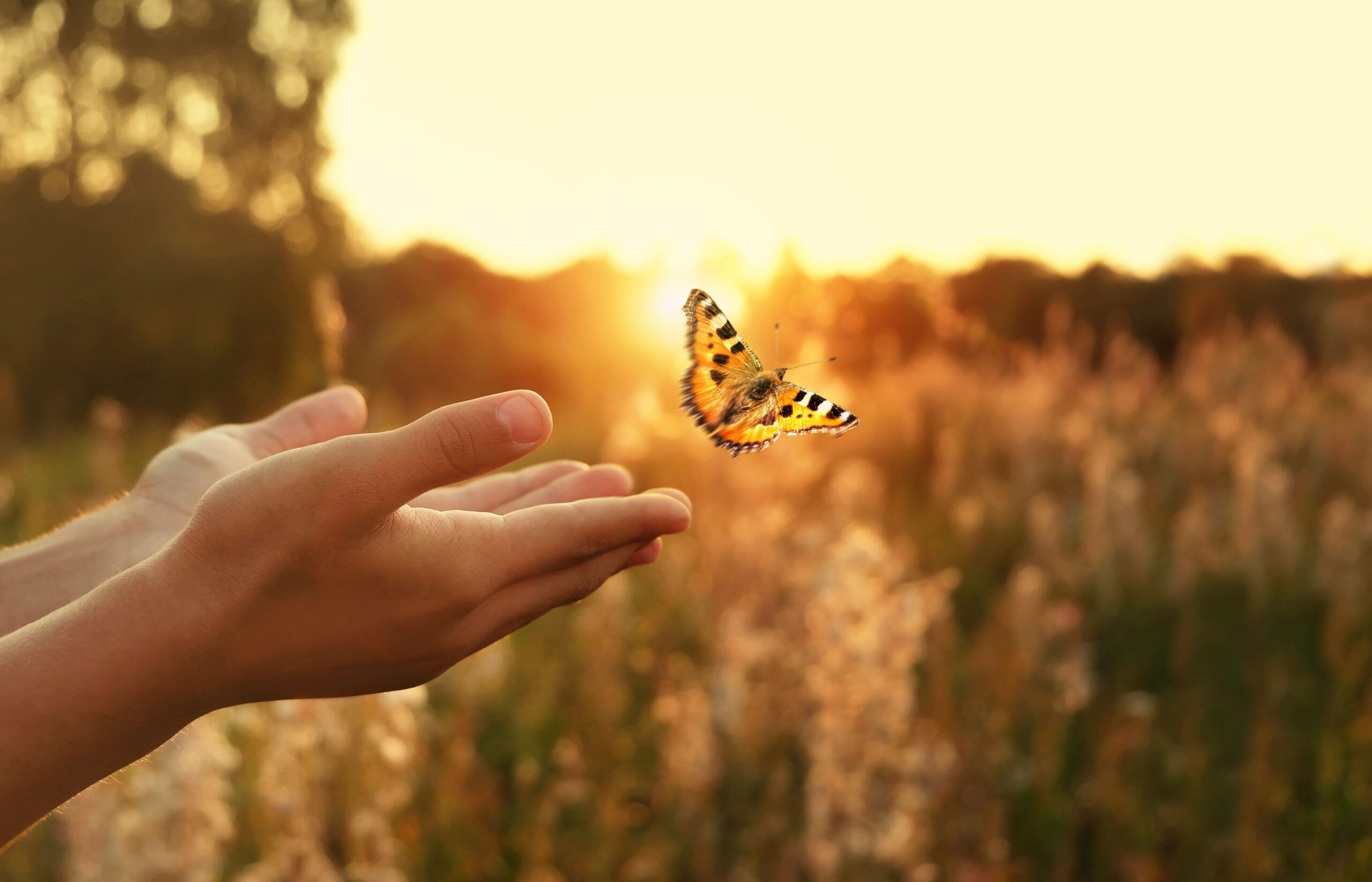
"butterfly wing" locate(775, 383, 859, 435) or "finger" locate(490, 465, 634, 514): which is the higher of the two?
"finger" locate(490, 465, 634, 514)

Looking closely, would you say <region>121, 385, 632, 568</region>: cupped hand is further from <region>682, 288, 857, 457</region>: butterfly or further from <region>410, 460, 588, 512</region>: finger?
<region>682, 288, 857, 457</region>: butterfly

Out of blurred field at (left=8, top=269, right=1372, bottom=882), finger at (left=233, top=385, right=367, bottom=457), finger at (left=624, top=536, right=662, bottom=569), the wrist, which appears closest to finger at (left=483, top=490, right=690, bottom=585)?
finger at (left=624, top=536, right=662, bottom=569)

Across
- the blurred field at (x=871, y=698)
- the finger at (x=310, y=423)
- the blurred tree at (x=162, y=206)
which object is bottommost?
the blurred field at (x=871, y=698)

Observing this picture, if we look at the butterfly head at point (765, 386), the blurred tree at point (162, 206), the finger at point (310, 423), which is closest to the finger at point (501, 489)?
the finger at point (310, 423)

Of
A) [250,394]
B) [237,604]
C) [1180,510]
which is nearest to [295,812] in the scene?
[237,604]

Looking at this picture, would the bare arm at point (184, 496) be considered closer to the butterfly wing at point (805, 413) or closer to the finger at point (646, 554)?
the finger at point (646, 554)
